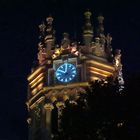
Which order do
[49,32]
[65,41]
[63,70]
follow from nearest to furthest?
1. [63,70]
2. [65,41]
3. [49,32]

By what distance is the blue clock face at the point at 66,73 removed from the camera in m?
78.6

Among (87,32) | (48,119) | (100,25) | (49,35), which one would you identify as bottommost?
(48,119)

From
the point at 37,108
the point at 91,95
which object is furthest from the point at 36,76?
Result: the point at 91,95

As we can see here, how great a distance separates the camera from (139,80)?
52.0 metres

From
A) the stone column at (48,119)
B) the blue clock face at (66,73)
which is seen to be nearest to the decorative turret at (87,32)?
the blue clock face at (66,73)

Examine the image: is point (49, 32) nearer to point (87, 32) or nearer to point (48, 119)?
point (87, 32)

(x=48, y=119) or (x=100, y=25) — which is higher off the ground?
(x=100, y=25)

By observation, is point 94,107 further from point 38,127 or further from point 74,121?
point 38,127

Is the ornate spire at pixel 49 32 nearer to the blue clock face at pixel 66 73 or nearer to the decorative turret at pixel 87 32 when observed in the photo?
the decorative turret at pixel 87 32

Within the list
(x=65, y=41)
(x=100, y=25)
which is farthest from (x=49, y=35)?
(x=100, y=25)

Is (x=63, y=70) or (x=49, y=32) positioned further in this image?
(x=49, y=32)

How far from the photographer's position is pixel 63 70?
260 feet

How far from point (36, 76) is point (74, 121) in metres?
31.6

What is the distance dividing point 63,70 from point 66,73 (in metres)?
0.65
